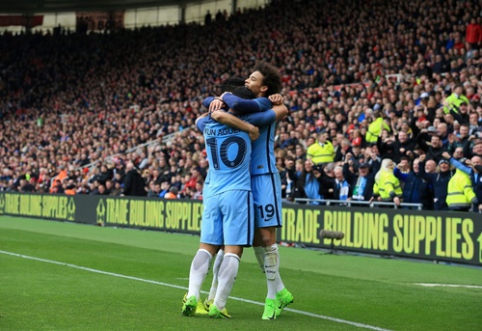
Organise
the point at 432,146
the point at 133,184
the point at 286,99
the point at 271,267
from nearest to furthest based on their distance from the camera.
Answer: the point at 271,267 → the point at 432,146 → the point at 133,184 → the point at 286,99

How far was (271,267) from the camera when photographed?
8430 millimetres

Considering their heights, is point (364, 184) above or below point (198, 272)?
above

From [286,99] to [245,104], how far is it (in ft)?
68.5

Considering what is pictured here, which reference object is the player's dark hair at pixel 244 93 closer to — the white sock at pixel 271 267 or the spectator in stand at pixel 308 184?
the white sock at pixel 271 267

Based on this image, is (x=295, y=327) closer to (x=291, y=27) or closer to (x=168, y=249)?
(x=168, y=249)

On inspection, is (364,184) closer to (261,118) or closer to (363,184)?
(363,184)

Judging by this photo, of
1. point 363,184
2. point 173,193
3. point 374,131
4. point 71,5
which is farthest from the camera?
point 71,5

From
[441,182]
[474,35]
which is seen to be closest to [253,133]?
[441,182]

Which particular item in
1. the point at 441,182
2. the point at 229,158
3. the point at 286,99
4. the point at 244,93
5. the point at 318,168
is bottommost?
the point at 441,182

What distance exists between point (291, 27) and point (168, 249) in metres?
20.1

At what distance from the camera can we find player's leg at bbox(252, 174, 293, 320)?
8297 millimetres

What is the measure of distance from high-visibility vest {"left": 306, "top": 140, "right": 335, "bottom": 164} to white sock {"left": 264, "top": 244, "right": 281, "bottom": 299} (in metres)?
13.3

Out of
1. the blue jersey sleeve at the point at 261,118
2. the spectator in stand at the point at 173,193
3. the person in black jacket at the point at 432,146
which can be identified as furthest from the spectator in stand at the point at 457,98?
the blue jersey sleeve at the point at 261,118

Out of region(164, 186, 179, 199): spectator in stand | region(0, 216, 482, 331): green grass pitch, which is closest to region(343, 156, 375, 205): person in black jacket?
region(0, 216, 482, 331): green grass pitch
